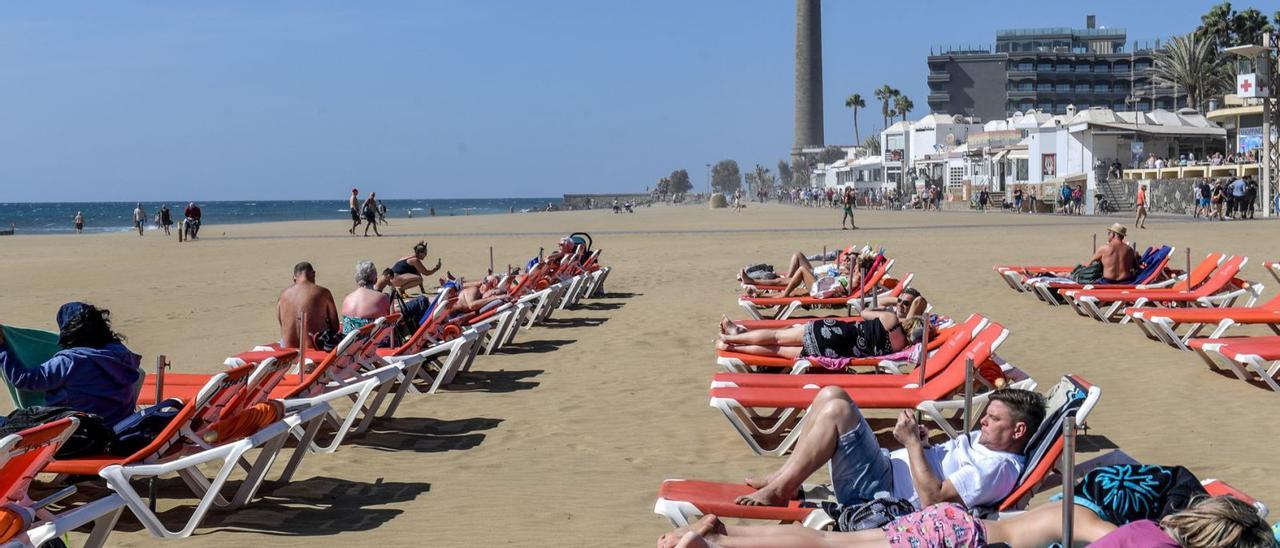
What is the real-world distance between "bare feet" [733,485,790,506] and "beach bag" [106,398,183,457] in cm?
239

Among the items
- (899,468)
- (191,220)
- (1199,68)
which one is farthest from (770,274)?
(1199,68)

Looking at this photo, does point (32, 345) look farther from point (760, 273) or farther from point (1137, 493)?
point (760, 273)

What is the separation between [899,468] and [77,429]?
10.3 feet

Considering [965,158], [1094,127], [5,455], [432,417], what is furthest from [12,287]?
[965,158]

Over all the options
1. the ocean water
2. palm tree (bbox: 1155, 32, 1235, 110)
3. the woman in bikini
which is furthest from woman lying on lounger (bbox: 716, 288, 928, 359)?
→ palm tree (bbox: 1155, 32, 1235, 110)

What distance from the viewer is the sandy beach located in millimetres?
5125

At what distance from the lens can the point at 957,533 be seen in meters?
3.56

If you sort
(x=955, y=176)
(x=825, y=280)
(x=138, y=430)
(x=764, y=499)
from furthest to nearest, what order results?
1. (x=955, y=176)
2. (x=825, y=280)
3. (x=138, y=430)
4. (x=764, y=499)

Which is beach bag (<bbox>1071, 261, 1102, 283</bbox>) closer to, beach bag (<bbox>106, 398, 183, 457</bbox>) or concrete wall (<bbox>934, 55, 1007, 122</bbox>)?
beach bag (<bbox>106, 398, 183, 457</bbox>)

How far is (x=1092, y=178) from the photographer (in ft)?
160

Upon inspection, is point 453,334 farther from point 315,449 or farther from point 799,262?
point 799,262

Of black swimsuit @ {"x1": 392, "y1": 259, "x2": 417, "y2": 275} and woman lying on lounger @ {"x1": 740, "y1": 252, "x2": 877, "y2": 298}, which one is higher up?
black swimsuit @ {"x1": 392, "y1": 259, "x2": 417, "y2": 275}

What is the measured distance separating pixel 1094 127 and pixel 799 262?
1550 inches

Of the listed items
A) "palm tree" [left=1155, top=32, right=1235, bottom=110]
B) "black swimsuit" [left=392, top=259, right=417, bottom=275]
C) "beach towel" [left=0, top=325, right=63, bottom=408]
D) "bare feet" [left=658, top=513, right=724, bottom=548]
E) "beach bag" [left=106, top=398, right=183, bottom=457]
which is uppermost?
"palm tree" [left=1155, top=32, right=1235, bottom=110]
